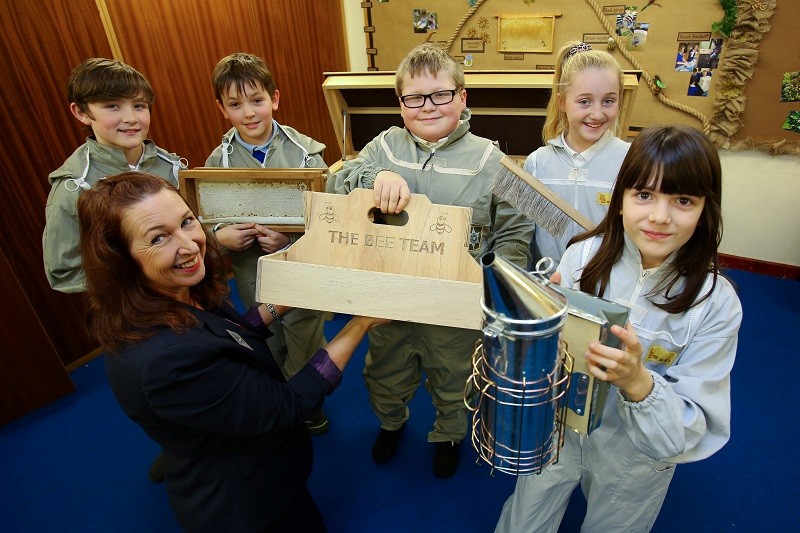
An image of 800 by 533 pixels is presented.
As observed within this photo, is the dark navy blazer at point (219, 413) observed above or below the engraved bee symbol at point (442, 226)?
below

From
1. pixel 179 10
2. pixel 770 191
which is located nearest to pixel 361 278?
pixel 179 10

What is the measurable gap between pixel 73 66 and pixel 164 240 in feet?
6.97

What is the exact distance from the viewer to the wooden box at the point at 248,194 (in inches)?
60.0

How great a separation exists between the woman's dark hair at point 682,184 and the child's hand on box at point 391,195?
1.67 feet

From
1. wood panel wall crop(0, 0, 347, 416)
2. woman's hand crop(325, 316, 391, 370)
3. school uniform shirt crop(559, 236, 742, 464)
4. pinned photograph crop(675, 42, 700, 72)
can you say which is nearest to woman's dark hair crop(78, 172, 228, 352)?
woman's hand crop(325, 316, 391, 370)

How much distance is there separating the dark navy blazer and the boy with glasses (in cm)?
56

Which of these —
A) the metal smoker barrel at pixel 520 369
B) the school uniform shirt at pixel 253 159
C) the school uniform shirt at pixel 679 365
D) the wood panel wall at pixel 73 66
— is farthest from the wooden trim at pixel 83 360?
the school uniform shirt at pixel 679 365

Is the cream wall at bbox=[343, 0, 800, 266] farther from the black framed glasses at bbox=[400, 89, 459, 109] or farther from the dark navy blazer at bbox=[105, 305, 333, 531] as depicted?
the dark navy blazer at bbox=[105, 305, 333, 531]

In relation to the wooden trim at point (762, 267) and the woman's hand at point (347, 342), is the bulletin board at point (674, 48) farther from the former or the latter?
the woman's hand at point (347, 342)

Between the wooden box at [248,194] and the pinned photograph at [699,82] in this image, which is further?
the pinned photograph at [699,82]

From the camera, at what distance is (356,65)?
4.40m

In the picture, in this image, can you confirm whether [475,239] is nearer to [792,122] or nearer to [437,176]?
[437,176]

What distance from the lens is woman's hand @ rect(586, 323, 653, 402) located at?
71 cm

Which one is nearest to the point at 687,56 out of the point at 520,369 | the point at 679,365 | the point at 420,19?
the point at 420,19
